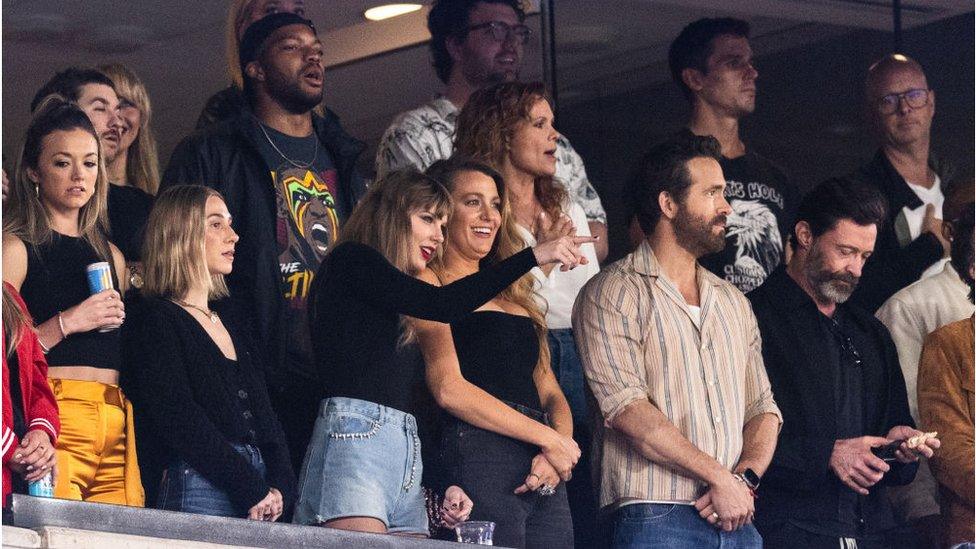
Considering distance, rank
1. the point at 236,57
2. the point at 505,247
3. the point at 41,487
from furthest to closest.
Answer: the point at 236,57
the point at 505,247
the point at 41,487

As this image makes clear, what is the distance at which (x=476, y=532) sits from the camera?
13.6 feet

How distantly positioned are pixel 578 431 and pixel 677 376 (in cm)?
51

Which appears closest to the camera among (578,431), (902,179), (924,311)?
(578,431)

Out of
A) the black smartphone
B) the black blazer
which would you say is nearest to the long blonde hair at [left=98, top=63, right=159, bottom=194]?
the black blazer

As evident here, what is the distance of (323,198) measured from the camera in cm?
508

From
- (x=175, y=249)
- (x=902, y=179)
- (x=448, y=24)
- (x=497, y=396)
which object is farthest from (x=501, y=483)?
(x=902, y=179)

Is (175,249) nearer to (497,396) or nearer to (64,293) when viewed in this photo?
(64,293)

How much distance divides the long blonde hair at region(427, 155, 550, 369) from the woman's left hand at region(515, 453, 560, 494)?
0.36 m

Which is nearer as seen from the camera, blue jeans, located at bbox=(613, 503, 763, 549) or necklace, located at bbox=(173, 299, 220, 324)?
necklace, located at bbox=(173, 299, 220, 324)

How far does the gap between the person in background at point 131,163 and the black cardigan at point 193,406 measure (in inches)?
20.1

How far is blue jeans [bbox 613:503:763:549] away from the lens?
4582 millimetres

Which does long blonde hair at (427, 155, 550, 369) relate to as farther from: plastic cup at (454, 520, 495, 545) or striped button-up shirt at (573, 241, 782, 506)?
plastic cup at (454, 520, 495, 545)

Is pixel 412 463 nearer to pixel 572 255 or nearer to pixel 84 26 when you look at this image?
pixel 572 255

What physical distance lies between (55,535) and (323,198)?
1891mm
